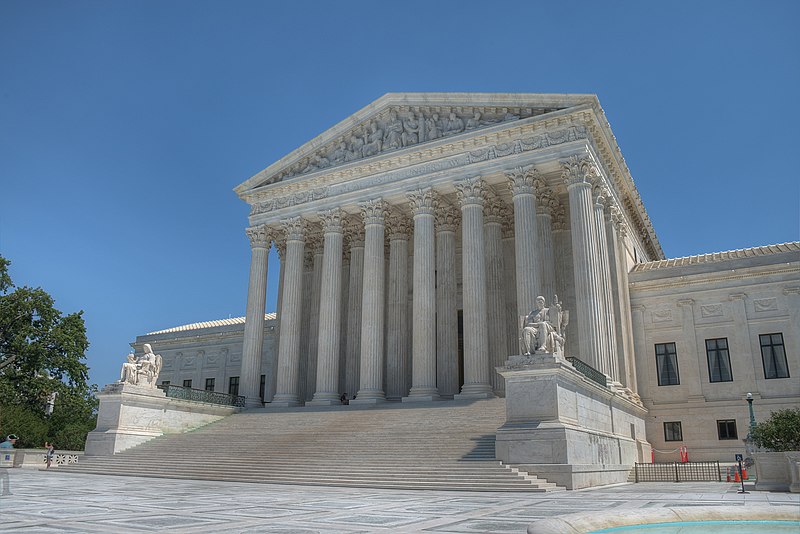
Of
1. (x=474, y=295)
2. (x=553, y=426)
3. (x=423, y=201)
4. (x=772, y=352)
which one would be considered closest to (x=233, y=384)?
(x=423, y=201)

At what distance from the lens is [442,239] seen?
38.5 m

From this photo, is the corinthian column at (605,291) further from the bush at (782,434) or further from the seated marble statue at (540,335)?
the bush at (782,434)

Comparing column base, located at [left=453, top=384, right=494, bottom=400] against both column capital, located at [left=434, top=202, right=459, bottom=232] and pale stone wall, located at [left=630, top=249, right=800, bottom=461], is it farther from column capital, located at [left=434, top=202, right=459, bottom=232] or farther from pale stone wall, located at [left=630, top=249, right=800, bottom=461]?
column capital, located at [left=434, top=202, right=459, bottom=232]

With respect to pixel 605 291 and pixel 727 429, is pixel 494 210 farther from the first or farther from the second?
pixel 727 429

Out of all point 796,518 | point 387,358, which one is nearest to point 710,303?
point 387,358

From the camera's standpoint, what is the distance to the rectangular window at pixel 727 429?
111 feet

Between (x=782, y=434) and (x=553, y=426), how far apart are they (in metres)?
8.21

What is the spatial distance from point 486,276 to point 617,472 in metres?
13.7

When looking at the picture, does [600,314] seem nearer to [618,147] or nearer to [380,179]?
[618,147]

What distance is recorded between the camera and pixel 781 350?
33938 mm

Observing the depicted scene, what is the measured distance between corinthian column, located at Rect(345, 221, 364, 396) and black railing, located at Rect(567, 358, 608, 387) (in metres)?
16.5

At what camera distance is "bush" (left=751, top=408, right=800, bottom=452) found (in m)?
21.7

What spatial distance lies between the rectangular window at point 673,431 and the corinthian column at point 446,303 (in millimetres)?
11732

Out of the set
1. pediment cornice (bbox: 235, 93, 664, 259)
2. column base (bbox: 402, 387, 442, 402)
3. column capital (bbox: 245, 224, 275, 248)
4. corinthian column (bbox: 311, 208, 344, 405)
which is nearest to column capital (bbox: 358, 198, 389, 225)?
pediment cornice (bbox: 235, 93, 664, 259)
